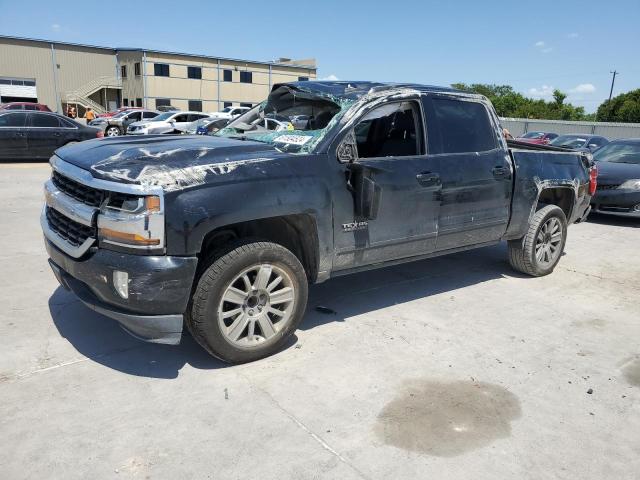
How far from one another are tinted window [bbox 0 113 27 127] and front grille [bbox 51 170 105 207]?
1228 centimetres

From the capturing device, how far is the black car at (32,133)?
1402 cm

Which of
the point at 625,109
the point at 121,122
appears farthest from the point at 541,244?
the point at 625,109

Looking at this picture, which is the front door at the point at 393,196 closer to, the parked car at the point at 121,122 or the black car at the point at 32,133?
the black car at the point at 32,133

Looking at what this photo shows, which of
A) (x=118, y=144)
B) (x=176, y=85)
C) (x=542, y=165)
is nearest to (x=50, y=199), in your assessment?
(x=118, y=144)

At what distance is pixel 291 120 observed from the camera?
181 inches

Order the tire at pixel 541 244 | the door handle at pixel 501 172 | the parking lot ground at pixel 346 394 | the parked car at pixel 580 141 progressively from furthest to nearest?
1. the parked car at pixel 580 141
2. the tire at pixel 541 244
3. the door handle at pixel 501 172
4. the parking lot ground at pixel 346 394

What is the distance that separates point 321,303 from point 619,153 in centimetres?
880

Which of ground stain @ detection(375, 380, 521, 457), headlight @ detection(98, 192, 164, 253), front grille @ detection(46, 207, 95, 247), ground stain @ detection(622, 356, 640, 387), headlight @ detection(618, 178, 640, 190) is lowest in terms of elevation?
ground stain @ detection(622, 356, 640, 387)

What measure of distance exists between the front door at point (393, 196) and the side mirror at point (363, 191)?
3 cm

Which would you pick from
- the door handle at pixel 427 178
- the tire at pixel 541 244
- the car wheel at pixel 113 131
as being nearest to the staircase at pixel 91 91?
the car wheel at pixel 113 131

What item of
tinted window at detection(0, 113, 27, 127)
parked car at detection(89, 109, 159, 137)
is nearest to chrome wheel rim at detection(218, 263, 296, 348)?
tinted window at detection(0, 113, 27, 127)

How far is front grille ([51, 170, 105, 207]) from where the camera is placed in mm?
3258

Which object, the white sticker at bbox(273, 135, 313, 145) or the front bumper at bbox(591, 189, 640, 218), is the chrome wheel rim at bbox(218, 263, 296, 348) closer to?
the white sticker at bbox(273, 135, 313, 145)

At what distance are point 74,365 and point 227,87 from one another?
5682 centimetres
